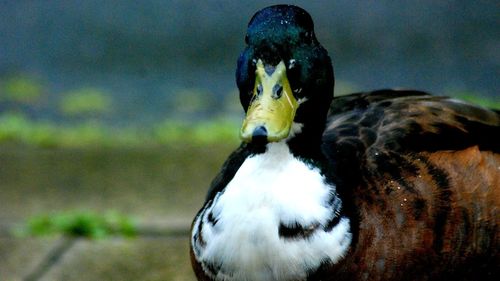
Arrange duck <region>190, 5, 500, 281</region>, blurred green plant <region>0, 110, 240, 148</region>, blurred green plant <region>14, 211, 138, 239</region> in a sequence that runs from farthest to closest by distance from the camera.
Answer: blurred green plant <region>0, 110, 240, 148</region>
blurred green plant <region>14, 211, 138, 239</region>
duck <region>190, 5, 500, 281</region>

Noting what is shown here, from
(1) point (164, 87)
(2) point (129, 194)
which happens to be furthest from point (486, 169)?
(1) point (164, 87)

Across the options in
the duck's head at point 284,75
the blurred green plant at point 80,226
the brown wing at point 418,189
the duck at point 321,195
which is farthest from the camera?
the blurred green plant at point 80,226

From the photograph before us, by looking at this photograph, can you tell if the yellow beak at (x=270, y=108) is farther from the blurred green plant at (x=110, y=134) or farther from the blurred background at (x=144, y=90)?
the blurred green plant at (x=110, y=134)

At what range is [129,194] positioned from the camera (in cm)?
579

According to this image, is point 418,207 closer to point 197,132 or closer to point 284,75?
point 284,75

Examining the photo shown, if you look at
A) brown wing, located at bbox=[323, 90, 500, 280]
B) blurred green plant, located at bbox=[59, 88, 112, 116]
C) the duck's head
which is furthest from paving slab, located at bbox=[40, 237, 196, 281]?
blurred green plant, located at bbox=[59, 88, 112, 116]

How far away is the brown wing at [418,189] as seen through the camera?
342 centimetres

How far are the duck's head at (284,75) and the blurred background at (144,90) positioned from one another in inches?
62.9

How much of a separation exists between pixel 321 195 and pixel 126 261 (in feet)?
5.91

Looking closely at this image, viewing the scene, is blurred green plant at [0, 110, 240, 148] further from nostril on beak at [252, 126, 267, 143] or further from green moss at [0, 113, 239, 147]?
nostril on beak at [252, 126, 267, 143]

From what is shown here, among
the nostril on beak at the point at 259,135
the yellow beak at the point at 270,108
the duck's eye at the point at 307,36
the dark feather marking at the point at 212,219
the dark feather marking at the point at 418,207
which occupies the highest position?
the duck's eye at the point at 307,36

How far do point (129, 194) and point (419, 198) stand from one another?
261 cm

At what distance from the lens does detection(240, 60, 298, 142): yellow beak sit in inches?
120

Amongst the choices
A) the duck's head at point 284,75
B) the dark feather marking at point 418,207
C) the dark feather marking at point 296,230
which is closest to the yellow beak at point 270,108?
the duck's head at point 284,75
